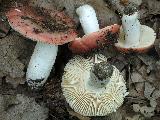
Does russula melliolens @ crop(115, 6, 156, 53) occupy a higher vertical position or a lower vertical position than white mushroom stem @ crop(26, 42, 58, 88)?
higher

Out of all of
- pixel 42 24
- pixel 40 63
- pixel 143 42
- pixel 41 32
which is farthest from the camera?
pixel 143 42

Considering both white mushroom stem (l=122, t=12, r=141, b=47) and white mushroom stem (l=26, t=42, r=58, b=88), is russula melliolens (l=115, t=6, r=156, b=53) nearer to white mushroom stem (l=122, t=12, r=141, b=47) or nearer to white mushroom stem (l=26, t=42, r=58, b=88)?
Result: white mushroom stem (l=122, t=12, r=141, b=47)

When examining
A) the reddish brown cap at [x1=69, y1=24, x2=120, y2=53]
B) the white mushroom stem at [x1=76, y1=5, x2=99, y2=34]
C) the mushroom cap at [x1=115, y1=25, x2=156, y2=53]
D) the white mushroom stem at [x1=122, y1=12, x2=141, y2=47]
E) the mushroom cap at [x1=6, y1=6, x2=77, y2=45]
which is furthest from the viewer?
the mushroom cap at [x1=115, y1=25, x2=156, y2=53]

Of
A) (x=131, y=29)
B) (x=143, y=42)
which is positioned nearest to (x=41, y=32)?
(x=131, y=29)

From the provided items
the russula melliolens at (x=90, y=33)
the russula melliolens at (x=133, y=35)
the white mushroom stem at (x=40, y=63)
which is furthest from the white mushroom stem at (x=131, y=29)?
the white mushroom stem at (x=40, y=63)

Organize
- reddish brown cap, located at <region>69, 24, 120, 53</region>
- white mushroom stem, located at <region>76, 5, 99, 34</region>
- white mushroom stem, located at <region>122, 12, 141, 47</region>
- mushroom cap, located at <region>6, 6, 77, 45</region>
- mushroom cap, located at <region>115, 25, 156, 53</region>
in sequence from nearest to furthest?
mushroom cap, located at <region>6, 6, 77, 45</region>
reddish brown cap, located at <region>69, 24, 120, 53</region>
white mushroom stem, located at <region>122, 12, 141, 47</region>
white mushroom stem, located at <region>76, 5, 99, 34</region>
mushroom cap, located at <region>115, 25, 156, 53</region>

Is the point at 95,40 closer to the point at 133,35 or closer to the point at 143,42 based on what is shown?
the point at 133,35

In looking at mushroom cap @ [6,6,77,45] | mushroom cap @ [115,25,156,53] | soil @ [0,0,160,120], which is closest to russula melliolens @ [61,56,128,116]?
soil @ [0,0,160,120]
